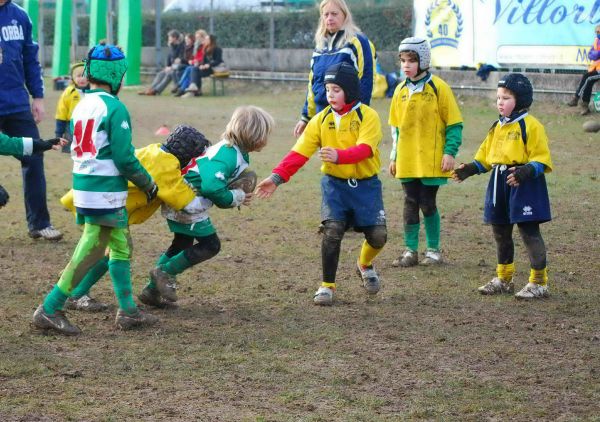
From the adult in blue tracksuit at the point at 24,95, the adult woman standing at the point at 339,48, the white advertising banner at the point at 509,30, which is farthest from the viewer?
the white advertising banner at the point at 509,30

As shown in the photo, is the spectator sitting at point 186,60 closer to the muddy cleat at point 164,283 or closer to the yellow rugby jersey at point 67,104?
the yellow rugby jersey at point 67,104

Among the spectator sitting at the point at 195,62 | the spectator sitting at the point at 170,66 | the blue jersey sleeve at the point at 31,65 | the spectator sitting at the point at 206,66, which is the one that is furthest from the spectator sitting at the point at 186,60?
the blue jersey sleeve at the point at 31,65

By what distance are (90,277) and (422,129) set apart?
3024 millimetres

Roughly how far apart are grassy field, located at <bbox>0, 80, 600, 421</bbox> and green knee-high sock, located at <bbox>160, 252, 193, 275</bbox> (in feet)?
0.92

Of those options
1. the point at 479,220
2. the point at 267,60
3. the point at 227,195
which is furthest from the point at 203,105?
the point at 227,195

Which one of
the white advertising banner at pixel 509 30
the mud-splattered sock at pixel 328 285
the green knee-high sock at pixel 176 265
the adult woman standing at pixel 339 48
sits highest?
the white advertising banner at pixel 509 30

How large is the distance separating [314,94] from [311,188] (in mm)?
3223

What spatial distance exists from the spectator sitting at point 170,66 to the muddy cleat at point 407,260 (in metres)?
19.6

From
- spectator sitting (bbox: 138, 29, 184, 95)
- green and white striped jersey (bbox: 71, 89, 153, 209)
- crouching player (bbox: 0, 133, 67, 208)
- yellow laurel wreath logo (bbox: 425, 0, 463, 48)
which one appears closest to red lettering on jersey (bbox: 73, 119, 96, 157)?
green and white striped jersey (bbox: 71, 89, 153, 209)

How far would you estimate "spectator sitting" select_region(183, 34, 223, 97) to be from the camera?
2628 centimetres

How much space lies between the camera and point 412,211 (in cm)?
850

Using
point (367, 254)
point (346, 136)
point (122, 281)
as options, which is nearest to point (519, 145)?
point (346, 136)

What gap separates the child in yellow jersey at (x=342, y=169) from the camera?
6.92m

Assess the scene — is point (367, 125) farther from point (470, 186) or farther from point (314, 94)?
point (470, 186)
